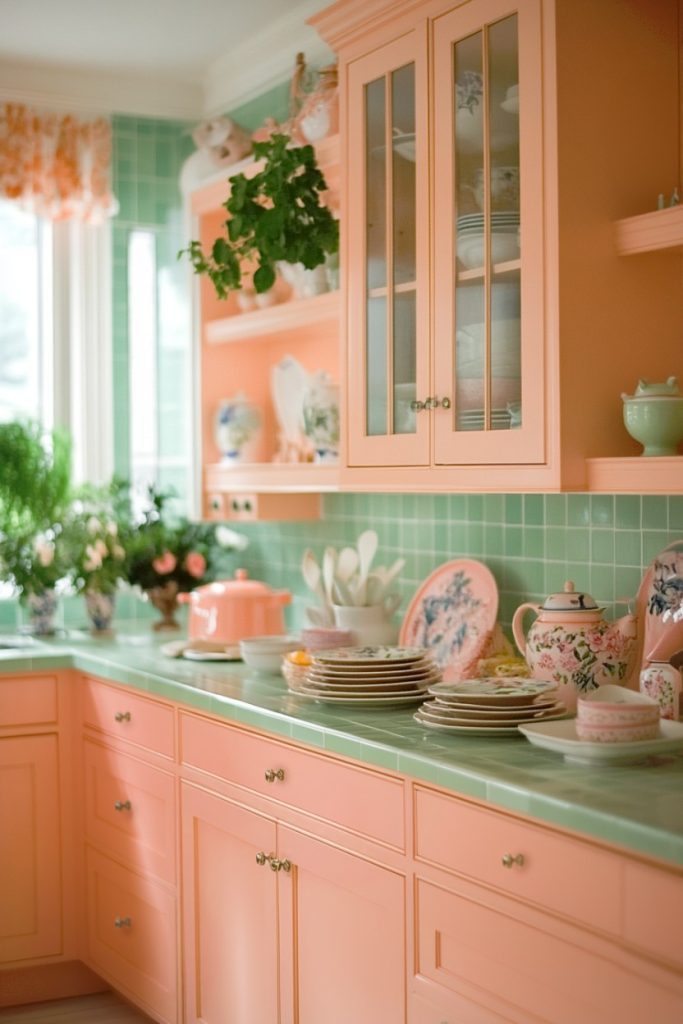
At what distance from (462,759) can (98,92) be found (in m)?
2.91

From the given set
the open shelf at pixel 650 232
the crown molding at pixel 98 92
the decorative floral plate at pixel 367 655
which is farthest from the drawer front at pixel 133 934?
the crown molding at pixel 98 92

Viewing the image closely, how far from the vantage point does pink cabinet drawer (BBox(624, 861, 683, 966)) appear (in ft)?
5.70

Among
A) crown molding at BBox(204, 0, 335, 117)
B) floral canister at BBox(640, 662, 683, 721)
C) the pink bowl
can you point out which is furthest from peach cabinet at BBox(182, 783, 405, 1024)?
crown molding at BBox(204, 0, 335, 117)

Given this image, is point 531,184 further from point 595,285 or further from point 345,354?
point 345,354

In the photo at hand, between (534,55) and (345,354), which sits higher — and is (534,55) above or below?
above

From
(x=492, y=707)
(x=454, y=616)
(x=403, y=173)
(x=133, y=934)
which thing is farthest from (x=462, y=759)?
(x=133, y=934)

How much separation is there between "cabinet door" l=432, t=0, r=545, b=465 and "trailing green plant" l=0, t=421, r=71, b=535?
1724 millimetres

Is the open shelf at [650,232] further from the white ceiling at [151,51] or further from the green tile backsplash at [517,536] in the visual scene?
the white ceiling at [151,51]

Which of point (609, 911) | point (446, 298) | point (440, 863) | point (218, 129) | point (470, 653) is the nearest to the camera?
point (609, 911)

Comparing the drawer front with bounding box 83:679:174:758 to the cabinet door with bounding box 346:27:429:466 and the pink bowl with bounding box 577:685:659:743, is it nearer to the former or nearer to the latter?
the cabinet door with bounding box 346:27:429:466

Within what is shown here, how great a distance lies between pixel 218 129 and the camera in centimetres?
388

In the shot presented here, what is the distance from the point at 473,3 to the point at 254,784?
1.61 metres

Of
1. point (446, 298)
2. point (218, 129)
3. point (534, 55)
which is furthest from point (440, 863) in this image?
point (218, 129)

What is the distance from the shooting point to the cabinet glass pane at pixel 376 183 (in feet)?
9.59
